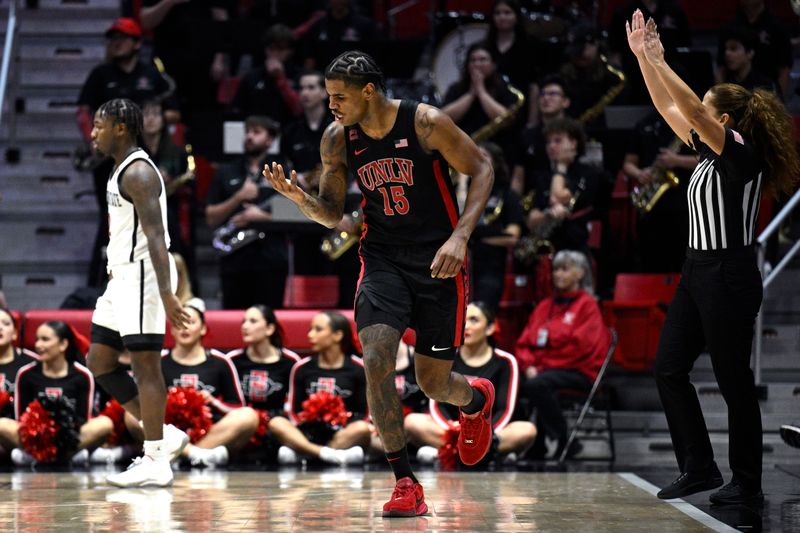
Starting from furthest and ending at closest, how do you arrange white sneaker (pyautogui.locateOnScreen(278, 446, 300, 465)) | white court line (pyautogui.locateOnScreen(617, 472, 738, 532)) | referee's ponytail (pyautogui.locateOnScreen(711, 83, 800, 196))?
white sneaker (pyautogui.locateOnScreen(278, 446, 300, 465)) < referee's ponytail (pyautogui.locateOnScreen(711, 83, 800, 196)) < white court line (pyautogui.locateOnScreen(617, 472, 738, 532))

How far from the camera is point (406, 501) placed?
17.3 ft

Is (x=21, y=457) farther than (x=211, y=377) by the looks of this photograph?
No

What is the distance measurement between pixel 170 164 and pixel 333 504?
16.3 feet

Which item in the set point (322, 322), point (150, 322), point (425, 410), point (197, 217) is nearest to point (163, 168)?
point (197, 217)

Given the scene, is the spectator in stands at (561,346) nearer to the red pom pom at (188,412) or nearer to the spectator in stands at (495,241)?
the spectator in stands at (495,241)

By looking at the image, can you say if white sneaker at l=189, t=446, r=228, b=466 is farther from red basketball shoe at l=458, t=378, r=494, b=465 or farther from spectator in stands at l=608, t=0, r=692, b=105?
spectator in stands at l=608, t=0, r=692, b=105

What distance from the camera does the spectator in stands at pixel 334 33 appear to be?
11.5 m

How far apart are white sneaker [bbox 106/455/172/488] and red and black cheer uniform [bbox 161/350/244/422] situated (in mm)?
1934

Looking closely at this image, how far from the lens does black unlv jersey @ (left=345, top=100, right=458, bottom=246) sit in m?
5.45

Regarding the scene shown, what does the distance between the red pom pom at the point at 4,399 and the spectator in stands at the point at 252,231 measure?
1876mm

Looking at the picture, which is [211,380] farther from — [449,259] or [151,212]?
[449,259]

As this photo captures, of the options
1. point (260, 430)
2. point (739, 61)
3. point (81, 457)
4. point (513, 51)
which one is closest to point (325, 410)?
point (260, 430)

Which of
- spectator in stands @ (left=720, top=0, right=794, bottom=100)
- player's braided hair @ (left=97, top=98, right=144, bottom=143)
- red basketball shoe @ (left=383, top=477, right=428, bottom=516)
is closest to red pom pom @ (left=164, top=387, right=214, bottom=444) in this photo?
player's braided hair @ (left=97, top=98, right=144, bottom=143)

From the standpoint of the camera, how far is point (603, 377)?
863cm
